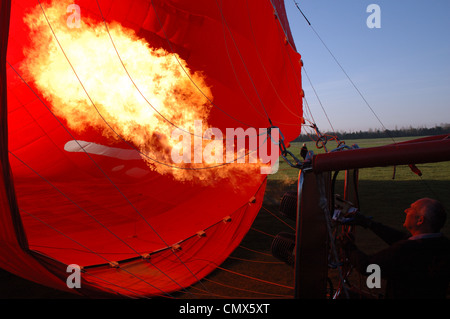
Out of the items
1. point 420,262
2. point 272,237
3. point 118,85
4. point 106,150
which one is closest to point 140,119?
point 118,85

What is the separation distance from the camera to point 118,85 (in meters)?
4.04

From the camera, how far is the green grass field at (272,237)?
3.04 meters

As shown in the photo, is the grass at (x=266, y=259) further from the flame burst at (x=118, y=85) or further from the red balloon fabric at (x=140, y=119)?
the flame burst at (x=118, y=85)

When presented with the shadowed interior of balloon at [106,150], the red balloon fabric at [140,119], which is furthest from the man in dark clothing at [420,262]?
the shadowed interior of balloon at [106,150]

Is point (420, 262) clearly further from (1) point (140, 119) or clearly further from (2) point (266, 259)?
(1) point (140, 119)

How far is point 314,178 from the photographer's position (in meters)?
1.51

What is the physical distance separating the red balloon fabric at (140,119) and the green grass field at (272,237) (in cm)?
22

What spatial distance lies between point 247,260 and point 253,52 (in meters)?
2.53

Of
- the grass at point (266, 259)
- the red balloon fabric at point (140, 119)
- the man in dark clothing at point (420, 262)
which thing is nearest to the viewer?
the man in dark clothing at point (420, 262)

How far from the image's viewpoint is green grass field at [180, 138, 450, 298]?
3035mm

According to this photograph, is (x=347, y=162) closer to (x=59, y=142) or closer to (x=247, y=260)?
(x=247, y=260)

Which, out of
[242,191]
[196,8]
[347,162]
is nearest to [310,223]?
[347,162]

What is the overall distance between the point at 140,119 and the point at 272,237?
2.17 metres

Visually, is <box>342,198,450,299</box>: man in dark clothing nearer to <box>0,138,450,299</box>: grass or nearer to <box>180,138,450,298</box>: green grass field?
<box>0,138,450,299</box>: grass
